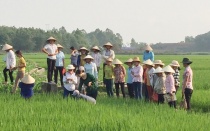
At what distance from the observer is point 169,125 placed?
5.52 m

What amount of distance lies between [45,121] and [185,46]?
136m

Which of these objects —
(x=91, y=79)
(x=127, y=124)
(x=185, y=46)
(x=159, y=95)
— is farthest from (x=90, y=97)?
(x=185, y=46)

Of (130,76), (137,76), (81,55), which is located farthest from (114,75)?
(81,55)

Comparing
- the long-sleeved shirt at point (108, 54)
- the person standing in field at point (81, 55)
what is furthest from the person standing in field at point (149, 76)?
the person standing in field at point (81, 55)

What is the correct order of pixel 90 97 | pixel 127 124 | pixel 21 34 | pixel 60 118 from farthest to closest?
pixel 21 34
pixel 90 97
pixel 60 118
pixel 127 124

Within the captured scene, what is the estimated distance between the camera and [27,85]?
26.2ft

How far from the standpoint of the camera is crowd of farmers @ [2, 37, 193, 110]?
27.5 ft

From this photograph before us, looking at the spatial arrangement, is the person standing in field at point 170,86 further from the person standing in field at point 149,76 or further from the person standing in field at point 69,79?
the person standing in field at point 69,79

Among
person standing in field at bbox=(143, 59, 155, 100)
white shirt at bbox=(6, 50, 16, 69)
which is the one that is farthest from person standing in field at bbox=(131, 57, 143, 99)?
white shirt at bbox=(6, 50, 16, 69)

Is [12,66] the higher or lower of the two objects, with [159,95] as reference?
higher

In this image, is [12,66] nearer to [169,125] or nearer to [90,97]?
[90,97]

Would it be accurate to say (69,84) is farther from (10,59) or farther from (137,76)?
(10,59)

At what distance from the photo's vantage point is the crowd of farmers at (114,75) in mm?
8375

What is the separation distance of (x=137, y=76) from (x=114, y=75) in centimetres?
108
